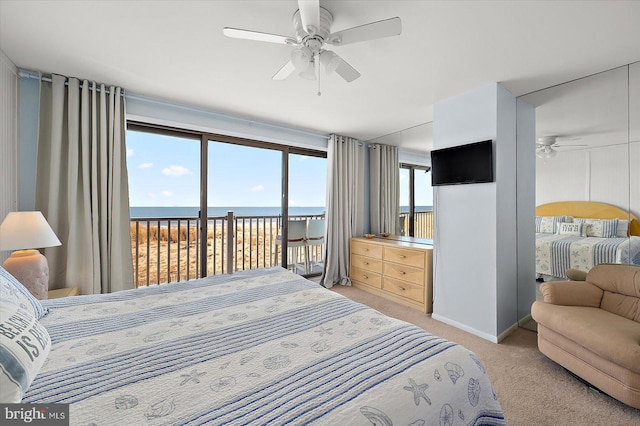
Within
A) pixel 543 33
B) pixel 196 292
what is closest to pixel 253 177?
pixel 196 292

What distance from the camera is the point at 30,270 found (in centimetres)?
187

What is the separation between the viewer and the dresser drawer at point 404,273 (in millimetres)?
3225

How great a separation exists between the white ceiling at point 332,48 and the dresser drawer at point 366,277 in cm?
243

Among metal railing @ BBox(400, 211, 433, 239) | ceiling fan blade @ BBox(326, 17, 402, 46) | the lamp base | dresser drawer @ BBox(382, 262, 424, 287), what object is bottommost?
dresser drawer @ BBox(382, 262, 424, 287)

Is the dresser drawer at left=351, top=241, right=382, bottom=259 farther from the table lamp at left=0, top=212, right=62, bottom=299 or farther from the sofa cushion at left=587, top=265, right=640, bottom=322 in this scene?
the table lamp at left=0, top=212, right=62, bottom=299

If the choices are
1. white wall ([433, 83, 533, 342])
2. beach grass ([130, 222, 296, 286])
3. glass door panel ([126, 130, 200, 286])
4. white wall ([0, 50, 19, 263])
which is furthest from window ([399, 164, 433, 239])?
white wall ([0, 50, 19, 263])

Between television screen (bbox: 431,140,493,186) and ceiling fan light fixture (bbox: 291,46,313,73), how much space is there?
6.14ft

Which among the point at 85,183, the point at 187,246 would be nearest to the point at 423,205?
the point at 187,246

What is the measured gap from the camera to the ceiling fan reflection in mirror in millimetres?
1388

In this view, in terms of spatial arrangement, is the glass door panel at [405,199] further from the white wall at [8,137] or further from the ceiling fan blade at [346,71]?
the white wall at [8,137]

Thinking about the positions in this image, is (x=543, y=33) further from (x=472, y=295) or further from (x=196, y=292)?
(x=196, y=292)

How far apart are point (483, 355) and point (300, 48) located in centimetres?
282

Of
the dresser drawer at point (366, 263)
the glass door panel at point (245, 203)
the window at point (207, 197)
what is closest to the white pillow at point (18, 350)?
the window at point (207, 197)

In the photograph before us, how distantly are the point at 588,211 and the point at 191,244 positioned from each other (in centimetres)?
506
